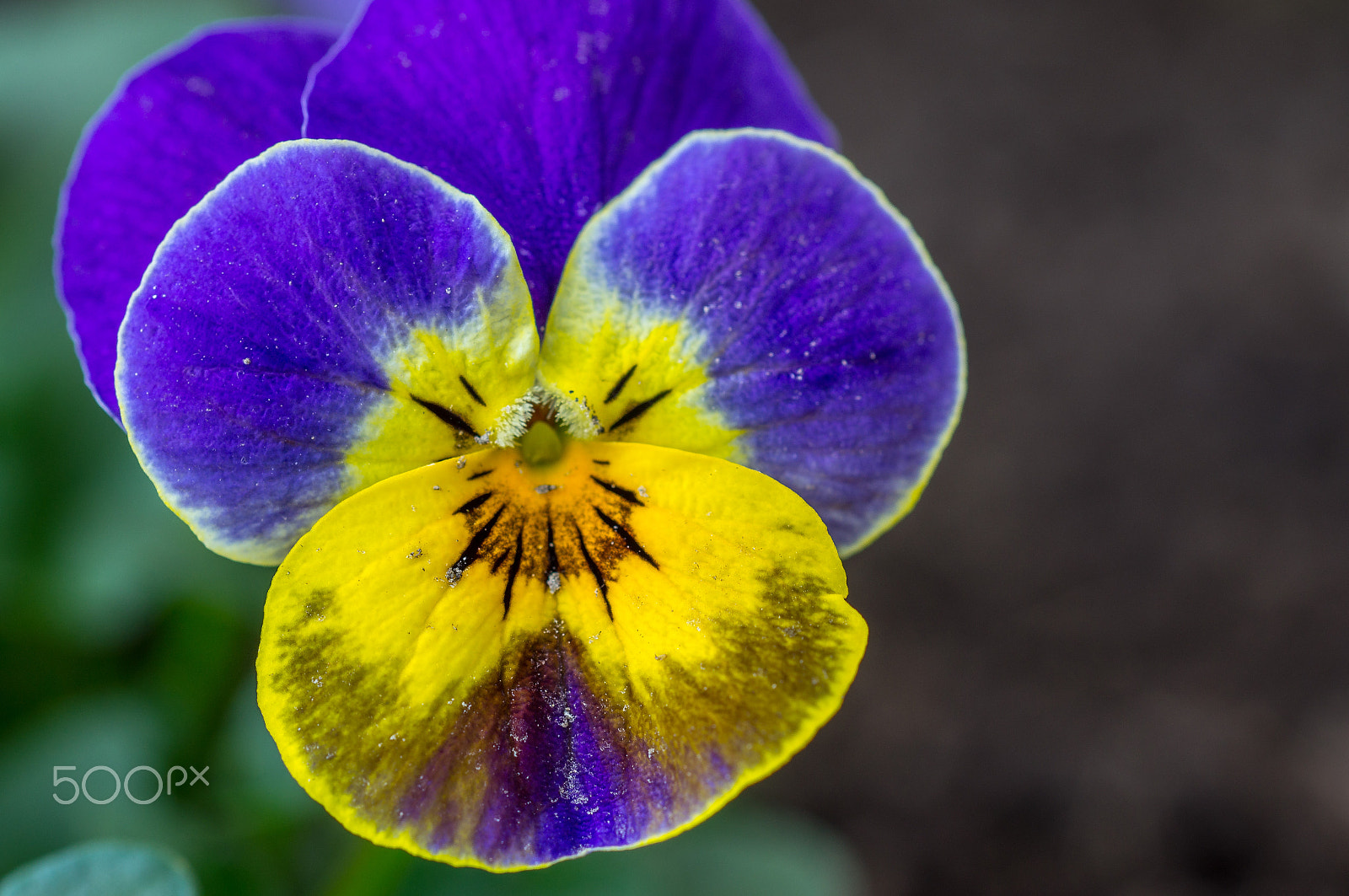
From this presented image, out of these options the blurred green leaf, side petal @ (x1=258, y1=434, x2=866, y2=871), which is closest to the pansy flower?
side petal @ (x1=258, y1=434, x2=866, y2=871)

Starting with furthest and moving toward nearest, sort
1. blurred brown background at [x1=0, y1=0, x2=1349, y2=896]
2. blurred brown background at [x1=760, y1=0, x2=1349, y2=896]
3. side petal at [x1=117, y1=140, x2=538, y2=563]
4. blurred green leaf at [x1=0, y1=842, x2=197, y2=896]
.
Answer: blurred brown background at [x1=760, y1=0, x2=1349, y2=896]
blurred brown background at [x1=0, y1=0, x2=1349, y2=896]
blurred green leaf at [x1=0, y1=842, x2=197, y2=896]
side petal at [x1=117, y1=140, x2=538, y2=563]

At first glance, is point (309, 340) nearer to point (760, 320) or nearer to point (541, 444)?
point (541, 444)

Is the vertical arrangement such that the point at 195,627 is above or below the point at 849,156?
below

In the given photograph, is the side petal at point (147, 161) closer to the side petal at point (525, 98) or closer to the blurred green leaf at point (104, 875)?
the side petal at point (525, 98)

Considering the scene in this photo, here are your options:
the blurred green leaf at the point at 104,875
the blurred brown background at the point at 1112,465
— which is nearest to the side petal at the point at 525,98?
the blurred green leaf at the point at 104,875

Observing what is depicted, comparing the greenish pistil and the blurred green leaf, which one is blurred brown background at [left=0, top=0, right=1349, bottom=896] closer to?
the blurred green leaf

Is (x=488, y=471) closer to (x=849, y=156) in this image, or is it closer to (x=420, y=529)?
(x=420, y=529)

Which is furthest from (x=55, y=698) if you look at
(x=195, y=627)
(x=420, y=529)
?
(x=420, y=529)
